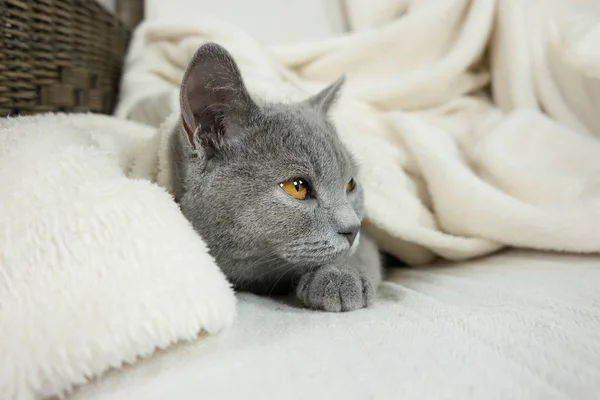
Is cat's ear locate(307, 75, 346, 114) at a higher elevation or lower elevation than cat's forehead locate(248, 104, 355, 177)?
higher

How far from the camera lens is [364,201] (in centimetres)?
108

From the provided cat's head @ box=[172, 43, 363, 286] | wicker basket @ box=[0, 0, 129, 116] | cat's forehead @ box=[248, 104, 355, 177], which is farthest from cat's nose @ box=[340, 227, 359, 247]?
wicker basket @ box=[0, 0, 129, 116]

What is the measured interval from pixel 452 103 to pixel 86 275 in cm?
118

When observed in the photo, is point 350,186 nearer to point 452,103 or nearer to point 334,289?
point 334,289

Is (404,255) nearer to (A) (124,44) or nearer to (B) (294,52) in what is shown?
(B) (294,52)

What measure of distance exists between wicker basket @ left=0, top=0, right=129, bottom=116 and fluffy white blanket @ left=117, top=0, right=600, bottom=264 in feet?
0.36

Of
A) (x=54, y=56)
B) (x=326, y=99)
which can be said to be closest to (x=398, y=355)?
(x=326, y=99)

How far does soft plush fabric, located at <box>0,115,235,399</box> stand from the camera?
55 centimetres

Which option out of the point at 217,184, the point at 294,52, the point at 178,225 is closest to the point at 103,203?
the point at 178,225

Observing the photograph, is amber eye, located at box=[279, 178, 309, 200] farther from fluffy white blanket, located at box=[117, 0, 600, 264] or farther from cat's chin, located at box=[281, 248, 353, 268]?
fluffy white blanket, located at box=[117, 0, 600, 264]


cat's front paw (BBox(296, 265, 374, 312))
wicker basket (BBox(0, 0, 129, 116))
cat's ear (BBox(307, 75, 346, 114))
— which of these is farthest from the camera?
cat's ear (BBox(307, 75, 346, 114))

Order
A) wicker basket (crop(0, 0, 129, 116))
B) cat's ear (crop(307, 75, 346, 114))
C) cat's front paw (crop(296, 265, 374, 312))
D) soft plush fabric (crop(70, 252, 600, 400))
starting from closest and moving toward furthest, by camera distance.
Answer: soft plush fabric (crop(70, 252, 600, 400)) < cat's front paw (crop(296, 265, 374, 312)) < wicker basket (crop(0, 0, 129, 116)) < cat's ear (crop(307, 75, 346, 114))

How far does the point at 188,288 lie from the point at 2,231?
0.25m

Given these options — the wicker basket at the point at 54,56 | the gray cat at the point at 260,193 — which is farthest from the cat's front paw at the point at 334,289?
the wicker basket at the point at 54,56
